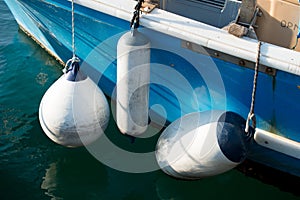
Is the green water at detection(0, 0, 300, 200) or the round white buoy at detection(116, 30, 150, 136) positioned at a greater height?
the round white buoy at detection(116, 30, 150, 136)

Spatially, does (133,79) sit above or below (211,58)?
below

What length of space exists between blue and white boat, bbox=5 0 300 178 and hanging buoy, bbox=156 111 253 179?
23cm

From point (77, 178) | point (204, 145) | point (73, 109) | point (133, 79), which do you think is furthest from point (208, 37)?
point (77, 178)

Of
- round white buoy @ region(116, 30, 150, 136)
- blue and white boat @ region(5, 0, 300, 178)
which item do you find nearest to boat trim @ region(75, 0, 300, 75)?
blue and white boat @ region(5, 0, 300, 178)

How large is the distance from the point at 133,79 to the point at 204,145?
67cm

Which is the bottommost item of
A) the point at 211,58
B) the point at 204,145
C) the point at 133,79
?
the point at 204,145

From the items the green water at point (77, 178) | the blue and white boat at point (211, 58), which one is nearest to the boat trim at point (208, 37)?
the blue and white boat at point (211, 58)

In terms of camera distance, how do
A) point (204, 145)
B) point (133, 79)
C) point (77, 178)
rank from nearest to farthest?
1. point (204, 145)
2. point (133, 79)
3. point (77, 178)

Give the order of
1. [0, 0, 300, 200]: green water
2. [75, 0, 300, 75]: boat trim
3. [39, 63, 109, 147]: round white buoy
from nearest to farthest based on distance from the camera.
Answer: [75, 0, 300, 75]: boat trim → [39, 63, 109, 147]: round white buoy → [0, 0, 300, 200]: green water

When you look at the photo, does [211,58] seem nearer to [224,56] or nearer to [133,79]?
[224,56]

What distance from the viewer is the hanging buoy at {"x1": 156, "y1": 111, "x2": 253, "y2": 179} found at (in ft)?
9.34

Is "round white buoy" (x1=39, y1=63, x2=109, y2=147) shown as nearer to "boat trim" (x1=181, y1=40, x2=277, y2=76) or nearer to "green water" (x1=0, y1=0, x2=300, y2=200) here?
"green water" (x1=0, y1=0, x2=300, y2=200)

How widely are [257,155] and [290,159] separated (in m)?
0.25

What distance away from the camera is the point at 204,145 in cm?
289
